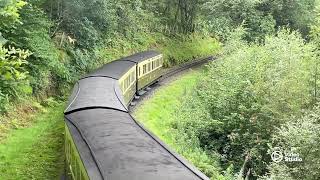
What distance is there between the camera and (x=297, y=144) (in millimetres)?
14570

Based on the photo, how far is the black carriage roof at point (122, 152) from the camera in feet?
23.1

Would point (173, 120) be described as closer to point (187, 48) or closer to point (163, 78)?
point (163, 78)

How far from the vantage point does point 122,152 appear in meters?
8.02

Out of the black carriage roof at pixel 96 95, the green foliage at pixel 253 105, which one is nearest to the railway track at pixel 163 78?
the green foliage at pixel 253 105

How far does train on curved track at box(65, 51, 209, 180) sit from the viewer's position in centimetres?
712

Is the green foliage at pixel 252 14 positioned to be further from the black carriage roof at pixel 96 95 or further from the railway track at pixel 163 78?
the black carriage roof at pixel 96 95

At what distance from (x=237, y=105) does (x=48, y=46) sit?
10199 mm

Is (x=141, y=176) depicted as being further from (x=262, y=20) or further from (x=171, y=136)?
(x=262, y=20)

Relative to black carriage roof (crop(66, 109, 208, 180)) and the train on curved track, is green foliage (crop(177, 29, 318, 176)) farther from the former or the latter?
black carriage roof (crop(66, 109, 208, 180))

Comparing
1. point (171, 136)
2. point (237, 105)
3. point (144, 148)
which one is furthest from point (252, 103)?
point (144, 148)

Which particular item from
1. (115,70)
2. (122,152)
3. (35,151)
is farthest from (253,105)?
(122,152)

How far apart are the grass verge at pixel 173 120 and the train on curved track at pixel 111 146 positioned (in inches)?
139

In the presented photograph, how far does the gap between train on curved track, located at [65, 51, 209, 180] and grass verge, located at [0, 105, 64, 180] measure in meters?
2.42

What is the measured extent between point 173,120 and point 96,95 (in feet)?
22.9
